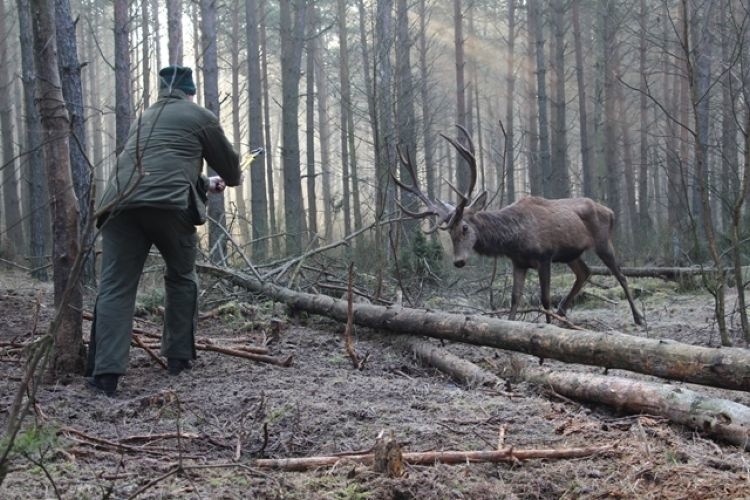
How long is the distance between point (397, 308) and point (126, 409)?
3306 mm

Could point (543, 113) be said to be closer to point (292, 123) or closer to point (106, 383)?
point (292, 123)

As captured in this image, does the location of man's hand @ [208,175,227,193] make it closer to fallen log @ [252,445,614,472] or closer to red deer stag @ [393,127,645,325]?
fallen log @ [252,445,614,472]

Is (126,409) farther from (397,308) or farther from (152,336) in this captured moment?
(397,308)

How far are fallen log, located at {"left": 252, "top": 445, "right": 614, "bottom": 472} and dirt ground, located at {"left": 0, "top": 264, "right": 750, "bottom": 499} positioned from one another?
0.04 m

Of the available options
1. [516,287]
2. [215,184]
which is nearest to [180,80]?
[215,184]

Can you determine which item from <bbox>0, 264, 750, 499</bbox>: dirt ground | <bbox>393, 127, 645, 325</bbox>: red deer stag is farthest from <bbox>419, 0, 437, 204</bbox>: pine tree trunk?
<bbox>0, 264, 750, 499</bbox>: dirt ground

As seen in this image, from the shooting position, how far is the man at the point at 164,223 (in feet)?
15.2

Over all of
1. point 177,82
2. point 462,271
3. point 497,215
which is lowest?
point 462,271

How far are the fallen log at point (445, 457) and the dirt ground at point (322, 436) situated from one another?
0.12 ft

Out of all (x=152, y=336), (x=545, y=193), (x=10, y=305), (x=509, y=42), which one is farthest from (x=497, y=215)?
(x=509, y=42)

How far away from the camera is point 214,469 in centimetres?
294

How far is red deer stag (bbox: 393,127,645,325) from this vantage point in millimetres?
8617

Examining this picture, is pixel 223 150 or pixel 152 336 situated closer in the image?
pixel 223 150

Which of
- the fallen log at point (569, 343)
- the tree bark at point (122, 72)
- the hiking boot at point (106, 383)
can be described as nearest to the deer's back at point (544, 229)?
the fallen log at point (569, 343)
